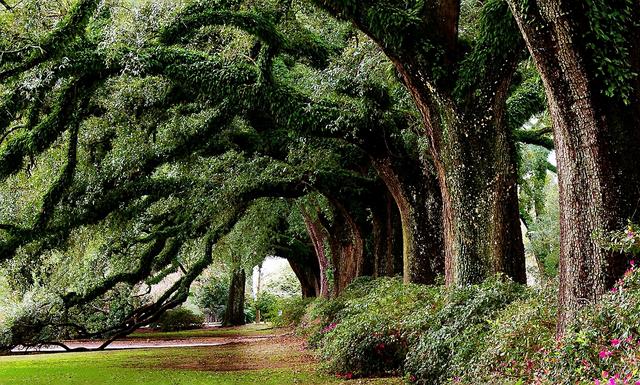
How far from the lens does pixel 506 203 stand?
782 cm

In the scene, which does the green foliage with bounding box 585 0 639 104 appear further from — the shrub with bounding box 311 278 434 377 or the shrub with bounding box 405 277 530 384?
the shrub with bounding box 311 278 434 377

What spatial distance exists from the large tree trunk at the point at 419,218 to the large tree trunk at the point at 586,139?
551cm

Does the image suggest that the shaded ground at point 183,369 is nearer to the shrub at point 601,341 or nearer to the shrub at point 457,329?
the shrub at point 457,329

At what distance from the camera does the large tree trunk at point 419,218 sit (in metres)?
10.8

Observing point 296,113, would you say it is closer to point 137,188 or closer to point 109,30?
point 109,30

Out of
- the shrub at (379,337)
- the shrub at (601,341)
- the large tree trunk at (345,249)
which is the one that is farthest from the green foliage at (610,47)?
the large tree trunk at (345,249)

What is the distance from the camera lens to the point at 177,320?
3250cm

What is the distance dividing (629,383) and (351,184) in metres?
11.4

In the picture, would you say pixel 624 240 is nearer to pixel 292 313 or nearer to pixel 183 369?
pixel 183 369

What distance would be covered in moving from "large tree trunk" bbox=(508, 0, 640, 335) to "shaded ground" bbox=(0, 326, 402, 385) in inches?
128

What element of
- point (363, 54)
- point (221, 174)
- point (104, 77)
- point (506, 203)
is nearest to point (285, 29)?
point (363, 54)

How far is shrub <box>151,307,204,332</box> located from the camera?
31891 millimetres

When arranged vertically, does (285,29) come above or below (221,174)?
above

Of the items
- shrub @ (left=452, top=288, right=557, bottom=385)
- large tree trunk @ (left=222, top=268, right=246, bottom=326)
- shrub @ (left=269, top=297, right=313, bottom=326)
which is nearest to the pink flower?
shrub @ (left=452, top=288, right=557, bottom=385)
